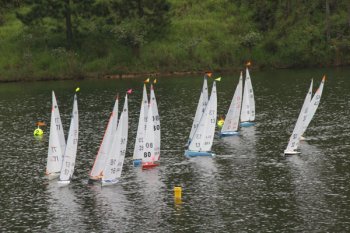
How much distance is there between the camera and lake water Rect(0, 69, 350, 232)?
58603 mm

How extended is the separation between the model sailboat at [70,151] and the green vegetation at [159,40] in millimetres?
97510

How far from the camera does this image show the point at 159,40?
177 m

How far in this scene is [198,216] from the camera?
2351 inches

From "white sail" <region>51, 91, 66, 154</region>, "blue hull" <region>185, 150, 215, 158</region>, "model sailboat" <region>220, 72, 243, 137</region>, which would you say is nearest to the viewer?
"white sail" <region>51, 91, 66, 154</region>

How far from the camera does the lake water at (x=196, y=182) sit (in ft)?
192

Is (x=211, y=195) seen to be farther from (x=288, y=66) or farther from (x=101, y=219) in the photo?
(x=288, y=66)

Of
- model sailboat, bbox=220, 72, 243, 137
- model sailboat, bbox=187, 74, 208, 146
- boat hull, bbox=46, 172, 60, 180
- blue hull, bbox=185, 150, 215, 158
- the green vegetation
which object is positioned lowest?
boat hull, bbox=46, 172, 60, 180

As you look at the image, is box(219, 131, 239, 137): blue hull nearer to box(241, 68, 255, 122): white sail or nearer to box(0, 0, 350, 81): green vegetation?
box(241, 68, 255, 122): white sail

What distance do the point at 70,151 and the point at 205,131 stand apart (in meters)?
17.8

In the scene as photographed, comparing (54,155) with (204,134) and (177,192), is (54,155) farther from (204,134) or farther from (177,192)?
(204,134)

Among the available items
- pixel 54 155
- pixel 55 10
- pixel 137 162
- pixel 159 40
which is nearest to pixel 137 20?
pixel 159 40

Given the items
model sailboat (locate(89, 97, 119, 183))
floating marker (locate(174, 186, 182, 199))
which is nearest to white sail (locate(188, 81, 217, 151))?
model sailboat (locate(89, 97, 119, 183))

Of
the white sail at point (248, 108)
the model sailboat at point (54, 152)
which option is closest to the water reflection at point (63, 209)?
the model sailboat at point (54, 152)

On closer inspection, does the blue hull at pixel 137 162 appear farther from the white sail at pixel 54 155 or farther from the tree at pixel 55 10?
the tree at pixel 55 10
